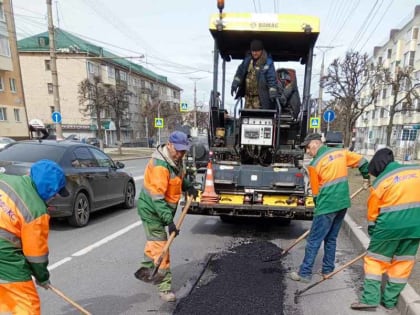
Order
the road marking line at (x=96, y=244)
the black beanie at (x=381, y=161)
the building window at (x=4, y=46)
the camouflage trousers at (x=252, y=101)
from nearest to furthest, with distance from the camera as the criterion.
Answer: the black beanie at (x=381, y=161)
the road marking line at (x=96, y=244)
the camouflage trousers at (x=252, y=101)
the building window at (x=4, y=46)

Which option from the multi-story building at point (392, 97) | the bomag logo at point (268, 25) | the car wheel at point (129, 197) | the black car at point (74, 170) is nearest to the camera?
the bomag logo at point (268, 25)

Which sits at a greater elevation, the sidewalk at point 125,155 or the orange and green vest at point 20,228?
the orange and green vest at point 20,228

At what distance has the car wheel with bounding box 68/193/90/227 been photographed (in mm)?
5867

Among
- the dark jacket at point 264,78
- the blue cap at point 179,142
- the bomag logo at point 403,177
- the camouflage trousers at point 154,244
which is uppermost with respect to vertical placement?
the dark jacket at point 264,78

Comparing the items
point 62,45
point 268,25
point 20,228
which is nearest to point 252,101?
point 268,25

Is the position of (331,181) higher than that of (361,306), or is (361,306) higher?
(331,181)

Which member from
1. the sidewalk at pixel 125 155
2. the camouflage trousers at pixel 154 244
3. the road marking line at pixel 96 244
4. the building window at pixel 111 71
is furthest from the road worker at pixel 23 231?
the building window at pixel 111 71

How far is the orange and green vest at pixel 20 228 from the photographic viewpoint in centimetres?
201

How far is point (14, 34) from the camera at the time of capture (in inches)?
1155

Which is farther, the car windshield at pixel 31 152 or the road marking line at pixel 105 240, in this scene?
the car windshield at pixel 31 152

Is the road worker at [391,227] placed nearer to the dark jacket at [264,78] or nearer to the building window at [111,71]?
the dark jacket at [264,78]

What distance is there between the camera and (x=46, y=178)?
208cm

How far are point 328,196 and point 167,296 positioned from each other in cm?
210

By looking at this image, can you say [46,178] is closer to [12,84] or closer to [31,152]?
[31,152]
